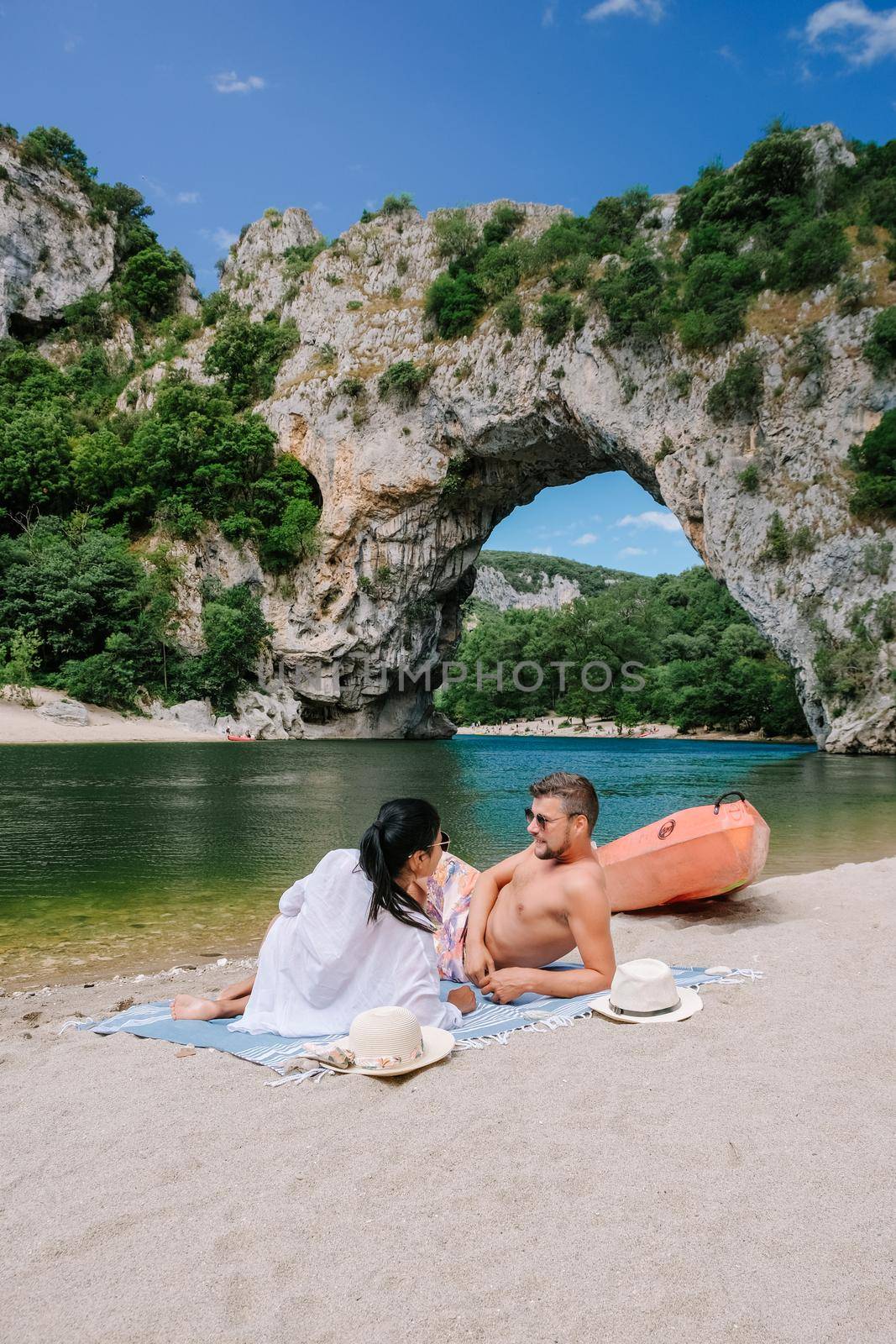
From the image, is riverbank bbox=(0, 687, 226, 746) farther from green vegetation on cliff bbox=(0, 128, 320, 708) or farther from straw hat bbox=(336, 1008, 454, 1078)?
straw hat bbox=(336, 1008, 454, 1078)

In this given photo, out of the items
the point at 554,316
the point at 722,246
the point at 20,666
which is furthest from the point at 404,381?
the point at 20,666

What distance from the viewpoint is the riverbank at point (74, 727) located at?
24375mm

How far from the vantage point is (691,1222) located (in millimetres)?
1632

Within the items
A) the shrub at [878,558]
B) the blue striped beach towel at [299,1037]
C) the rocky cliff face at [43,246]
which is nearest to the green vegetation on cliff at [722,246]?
the shrub at [878,558]

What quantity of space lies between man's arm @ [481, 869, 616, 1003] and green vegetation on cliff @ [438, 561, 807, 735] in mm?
40019

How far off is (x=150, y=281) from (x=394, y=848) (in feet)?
148

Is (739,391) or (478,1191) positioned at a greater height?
(739,391)

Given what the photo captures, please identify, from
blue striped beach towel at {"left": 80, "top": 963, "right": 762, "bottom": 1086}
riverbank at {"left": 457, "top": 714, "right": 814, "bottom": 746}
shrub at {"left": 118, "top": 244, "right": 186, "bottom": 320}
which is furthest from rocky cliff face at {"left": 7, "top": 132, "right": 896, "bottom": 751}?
blue striped beach towel at {"left": 80, "top": 963, "right": 762, "bottom": 1086}

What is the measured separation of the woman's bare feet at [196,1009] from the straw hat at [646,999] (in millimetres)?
1571

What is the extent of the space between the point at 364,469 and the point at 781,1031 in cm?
3130

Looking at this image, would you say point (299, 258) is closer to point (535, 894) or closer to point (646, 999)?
point (535, 894)

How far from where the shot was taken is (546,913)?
335cm

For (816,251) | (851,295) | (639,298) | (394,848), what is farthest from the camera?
(639,298)

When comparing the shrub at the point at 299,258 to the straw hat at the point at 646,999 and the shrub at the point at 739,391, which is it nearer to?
the shrub at the point at 739,391
